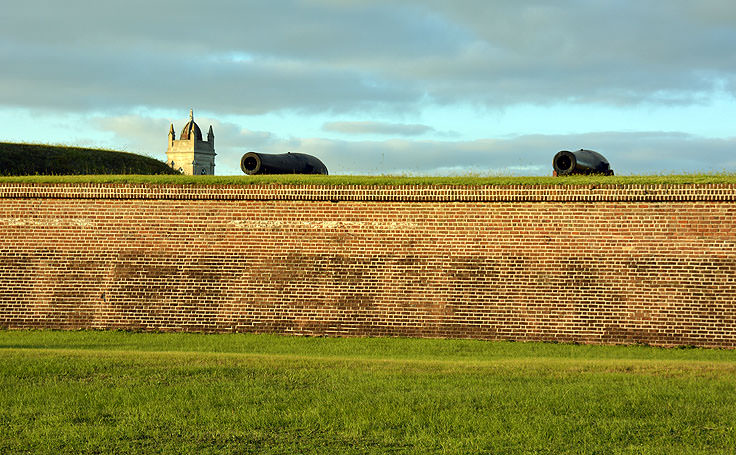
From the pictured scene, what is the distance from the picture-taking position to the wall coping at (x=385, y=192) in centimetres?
1410

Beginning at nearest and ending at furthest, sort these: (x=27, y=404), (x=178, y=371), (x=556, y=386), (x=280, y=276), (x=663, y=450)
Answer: (x=663, y=450) → (x=27, y=404) → (x=556, y=386) → (x=178, y=371) → (x=280, y=276)

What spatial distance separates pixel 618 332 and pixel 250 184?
699cm

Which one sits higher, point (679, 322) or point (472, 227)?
point (472, 227)

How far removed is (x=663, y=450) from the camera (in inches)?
253

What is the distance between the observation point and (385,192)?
1495 centimetres

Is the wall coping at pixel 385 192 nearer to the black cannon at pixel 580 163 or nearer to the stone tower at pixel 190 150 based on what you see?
the black cannon at pixel 580 163

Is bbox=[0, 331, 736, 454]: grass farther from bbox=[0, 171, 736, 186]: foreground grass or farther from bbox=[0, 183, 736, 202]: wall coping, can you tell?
bbox=[0, 171, 736, 186]: foreground grass

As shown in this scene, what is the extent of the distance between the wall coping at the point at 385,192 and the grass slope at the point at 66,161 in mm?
9437

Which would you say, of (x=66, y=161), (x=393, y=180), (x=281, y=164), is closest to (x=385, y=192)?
(x=393, y=180)

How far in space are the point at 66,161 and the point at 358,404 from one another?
21.3 m

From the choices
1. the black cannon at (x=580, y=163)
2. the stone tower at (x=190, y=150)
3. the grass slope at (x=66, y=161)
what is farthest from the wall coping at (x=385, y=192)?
the stone tower at (x=190, y=150)

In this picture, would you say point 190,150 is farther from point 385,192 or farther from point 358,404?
point 358,404

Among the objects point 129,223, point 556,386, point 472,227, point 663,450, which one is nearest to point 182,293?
point 129,223

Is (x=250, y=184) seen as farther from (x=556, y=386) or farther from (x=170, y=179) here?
(x=556, y=386)
